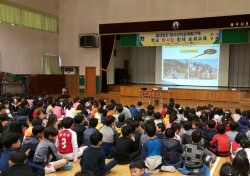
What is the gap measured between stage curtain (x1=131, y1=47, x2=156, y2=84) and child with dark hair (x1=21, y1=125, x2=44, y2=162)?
44.9 ft

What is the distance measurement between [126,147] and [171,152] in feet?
2.26

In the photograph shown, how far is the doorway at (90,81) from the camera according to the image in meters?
15.3

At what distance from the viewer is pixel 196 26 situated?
40.6 feet

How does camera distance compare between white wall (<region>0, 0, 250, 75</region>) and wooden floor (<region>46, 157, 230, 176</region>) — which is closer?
wooden floor (<region>46, 157, 230, 176</region>)

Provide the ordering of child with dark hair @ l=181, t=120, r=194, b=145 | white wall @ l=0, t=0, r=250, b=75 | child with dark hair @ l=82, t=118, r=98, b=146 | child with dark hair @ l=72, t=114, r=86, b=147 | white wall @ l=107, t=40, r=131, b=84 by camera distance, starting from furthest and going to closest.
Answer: white wall @ l=107, t=40, r=131, b=84
white wall @ l=0, t=0, r=250, b=75
child with dark hair @ l=72, t=114, r=86, b=147
child with dark hair @ l=82, t=118, r=98, b=146
child with dark hair @ l=181, t=120, r=194, b=145

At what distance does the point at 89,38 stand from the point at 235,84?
8.40m

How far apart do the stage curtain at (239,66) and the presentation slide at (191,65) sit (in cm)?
116

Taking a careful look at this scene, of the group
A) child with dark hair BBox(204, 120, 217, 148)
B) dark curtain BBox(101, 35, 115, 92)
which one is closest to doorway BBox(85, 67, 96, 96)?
dark curtain BBox(101, 35, 115, 92)

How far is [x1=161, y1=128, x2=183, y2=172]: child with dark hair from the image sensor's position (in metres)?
3.84

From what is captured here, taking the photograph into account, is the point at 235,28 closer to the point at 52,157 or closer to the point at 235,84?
the point at 235,84

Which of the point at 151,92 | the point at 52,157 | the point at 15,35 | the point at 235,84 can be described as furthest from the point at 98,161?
the point at 235,84

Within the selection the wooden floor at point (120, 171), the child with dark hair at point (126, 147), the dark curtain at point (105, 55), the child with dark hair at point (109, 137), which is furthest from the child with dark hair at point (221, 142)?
the dark curtain at point (105, 55)

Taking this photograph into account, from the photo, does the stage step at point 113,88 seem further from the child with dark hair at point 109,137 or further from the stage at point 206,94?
the child with dark hair at point 109,137

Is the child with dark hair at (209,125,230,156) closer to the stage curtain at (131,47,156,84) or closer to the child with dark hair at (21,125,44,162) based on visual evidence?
the child with dark hair at (21,125,44,162)
